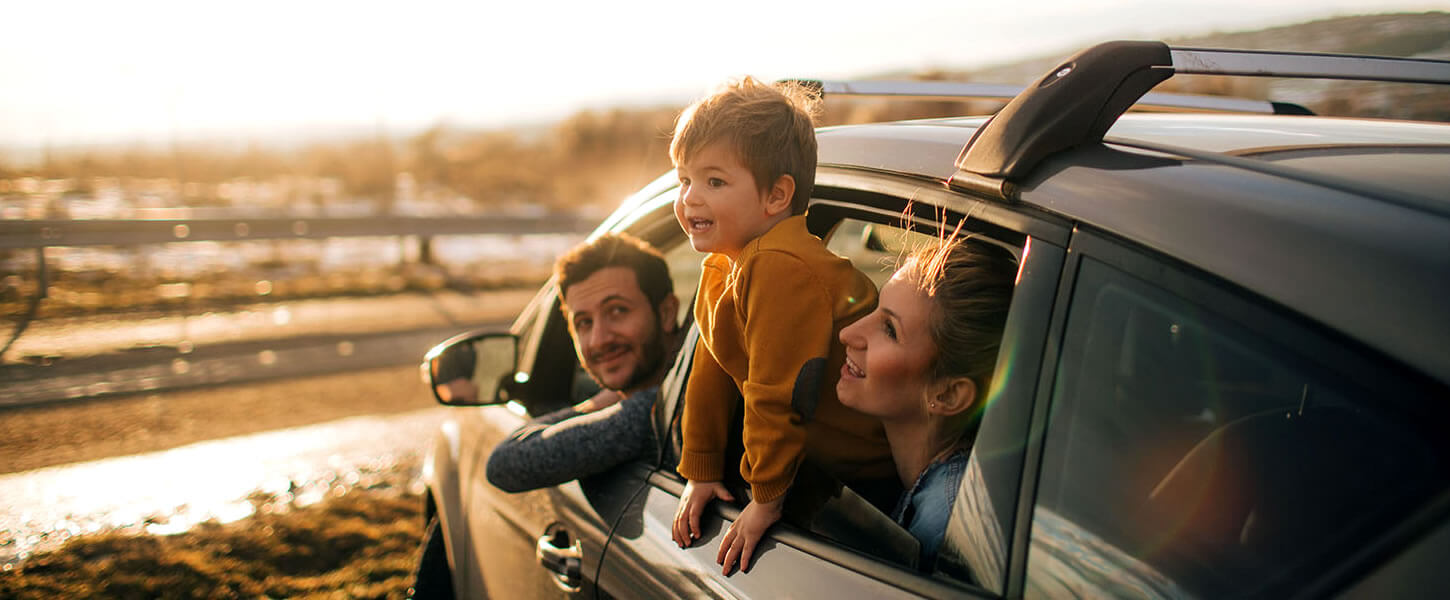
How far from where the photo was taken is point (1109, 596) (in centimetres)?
124

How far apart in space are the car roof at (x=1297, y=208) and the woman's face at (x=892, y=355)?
0.70 feet

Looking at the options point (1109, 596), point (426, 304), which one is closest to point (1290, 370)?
point (1109, 596)

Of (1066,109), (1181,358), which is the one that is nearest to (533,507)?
(1066,109)

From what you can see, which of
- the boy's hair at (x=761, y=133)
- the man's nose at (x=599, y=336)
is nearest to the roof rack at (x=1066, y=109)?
the boy's hair at (x=761, y=133)

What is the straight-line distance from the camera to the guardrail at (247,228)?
37.1ft

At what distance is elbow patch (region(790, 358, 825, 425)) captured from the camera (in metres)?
1.97

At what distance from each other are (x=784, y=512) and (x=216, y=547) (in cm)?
364

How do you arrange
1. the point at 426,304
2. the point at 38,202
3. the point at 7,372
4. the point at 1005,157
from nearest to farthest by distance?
the point at 1005,157 < the point at 7,372 < the point at 426,304 < the point at 38,202

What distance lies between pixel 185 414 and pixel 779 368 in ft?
21.7

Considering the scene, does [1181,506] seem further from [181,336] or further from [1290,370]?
[181,336]

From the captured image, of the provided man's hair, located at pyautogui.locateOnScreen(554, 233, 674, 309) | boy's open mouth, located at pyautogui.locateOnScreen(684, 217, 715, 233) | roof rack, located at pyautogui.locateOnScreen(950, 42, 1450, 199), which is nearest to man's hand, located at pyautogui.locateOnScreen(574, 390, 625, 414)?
man's hair, located at pyautogui.locateOnScreen(554, 233, 674, 309)

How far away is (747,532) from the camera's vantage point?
188cm

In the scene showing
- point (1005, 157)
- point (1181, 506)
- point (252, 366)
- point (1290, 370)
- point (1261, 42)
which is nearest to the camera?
point (1290, 370)

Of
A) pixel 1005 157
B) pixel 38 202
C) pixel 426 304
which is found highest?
pixel 1005 157
